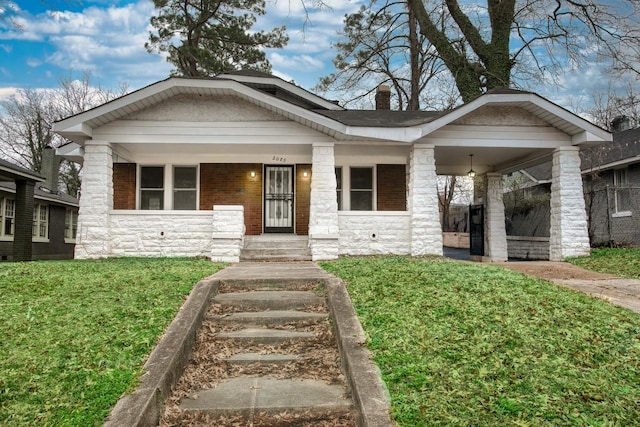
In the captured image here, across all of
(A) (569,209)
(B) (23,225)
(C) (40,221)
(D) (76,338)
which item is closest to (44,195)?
(C) (40,221)

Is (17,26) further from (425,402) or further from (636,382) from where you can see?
(636,382)

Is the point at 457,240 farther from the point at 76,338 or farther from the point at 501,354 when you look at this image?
the point at 76,338

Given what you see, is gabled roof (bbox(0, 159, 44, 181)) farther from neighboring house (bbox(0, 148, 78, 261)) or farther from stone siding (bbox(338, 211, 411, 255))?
stone siding (bbox(338, 211, 411, 255))

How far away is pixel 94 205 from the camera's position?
399 inches

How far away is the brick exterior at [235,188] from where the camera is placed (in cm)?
1261

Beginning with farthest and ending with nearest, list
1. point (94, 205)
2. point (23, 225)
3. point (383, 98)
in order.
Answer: point (383, 98)
point (23, 225)
point (94, 205)

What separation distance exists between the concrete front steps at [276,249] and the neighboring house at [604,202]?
9.36 m

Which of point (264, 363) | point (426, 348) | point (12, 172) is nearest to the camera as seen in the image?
point (426, 348)

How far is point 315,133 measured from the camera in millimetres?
10562

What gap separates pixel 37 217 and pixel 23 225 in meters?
7.00

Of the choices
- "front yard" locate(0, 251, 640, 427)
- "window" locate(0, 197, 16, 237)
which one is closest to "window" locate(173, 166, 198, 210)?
"front yard" locate(0, 251, 640, 427)

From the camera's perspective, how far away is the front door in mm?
12789

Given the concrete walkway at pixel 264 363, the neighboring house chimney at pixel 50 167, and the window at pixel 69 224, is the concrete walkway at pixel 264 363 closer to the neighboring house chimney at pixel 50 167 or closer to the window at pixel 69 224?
the neighboring house chimney at pixel 50 167

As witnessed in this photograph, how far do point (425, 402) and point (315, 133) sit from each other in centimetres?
839
